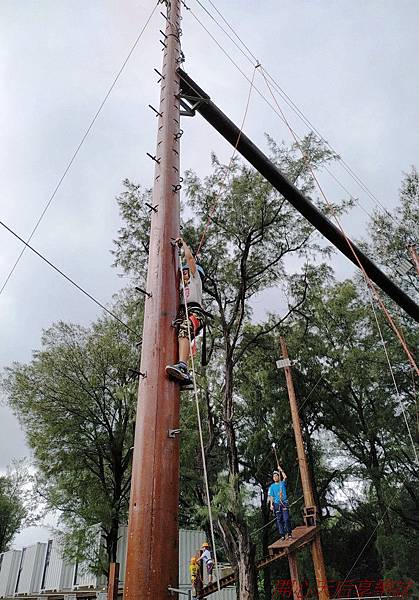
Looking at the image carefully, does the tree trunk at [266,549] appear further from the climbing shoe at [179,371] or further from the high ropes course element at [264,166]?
the climbing shoe at [179,371]

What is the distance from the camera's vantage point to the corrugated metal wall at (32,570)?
1383 centimetres

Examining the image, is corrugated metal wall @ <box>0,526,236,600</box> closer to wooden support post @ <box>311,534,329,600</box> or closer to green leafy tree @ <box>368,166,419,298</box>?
wooden support post @ <box>311,534,329,600</box>

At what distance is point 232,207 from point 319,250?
8.87 feet

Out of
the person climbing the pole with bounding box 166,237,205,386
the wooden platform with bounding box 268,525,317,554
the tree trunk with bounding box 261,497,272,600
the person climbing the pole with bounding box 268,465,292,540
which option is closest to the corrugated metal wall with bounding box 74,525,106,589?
the wooden platform with bounding box 268,525,317,554

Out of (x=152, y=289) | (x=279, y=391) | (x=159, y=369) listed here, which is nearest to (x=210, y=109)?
(x=152, y=289)

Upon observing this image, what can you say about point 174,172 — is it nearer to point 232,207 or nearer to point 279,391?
point 232,207

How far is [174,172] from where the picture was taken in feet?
Answer: 13.0

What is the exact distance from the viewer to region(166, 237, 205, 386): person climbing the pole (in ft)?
9.34

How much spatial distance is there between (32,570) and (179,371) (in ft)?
50.2

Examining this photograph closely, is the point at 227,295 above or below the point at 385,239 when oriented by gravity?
below

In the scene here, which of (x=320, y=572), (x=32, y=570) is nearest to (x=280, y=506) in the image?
(x=320, y=572)

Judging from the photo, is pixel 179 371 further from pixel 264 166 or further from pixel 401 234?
pixel 401 234

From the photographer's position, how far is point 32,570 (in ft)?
46.5

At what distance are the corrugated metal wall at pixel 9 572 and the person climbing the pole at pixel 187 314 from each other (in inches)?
620
